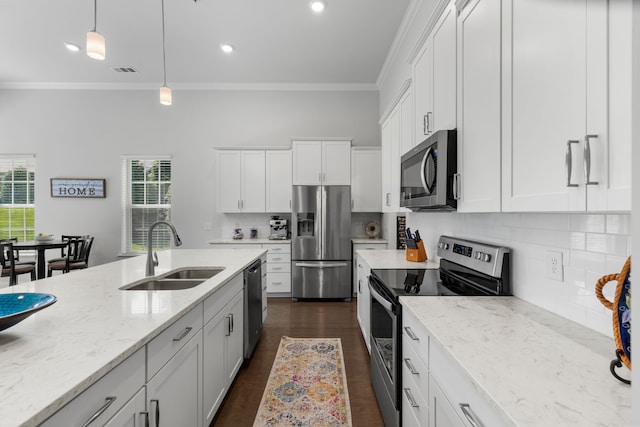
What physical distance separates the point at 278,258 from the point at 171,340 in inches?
131

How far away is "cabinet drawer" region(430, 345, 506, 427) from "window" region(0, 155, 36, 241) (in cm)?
658

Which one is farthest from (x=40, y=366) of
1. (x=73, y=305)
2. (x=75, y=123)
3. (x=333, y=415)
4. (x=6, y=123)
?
(x=6, y=123)

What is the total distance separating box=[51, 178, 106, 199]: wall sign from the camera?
5.07m

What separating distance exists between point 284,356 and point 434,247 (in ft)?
5.27

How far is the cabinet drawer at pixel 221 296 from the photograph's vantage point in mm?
1681

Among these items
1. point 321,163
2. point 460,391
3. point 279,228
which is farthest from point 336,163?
point 460,391

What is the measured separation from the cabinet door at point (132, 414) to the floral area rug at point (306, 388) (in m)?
1.05

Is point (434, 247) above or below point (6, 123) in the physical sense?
below

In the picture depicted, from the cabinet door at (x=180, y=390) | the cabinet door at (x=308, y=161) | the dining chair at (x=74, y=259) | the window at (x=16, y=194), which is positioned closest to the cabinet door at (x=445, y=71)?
the cabinet door at (x=180, y=390)

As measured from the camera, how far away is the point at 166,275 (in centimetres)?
214

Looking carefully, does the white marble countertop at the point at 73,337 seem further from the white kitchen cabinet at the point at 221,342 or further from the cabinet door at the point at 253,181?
the cabinet door at the point at 253,181

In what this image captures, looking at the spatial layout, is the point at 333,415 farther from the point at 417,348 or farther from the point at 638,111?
the point at 638,111

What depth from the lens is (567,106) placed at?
844 millimetres

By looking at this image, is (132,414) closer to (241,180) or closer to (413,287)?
(413,287)
